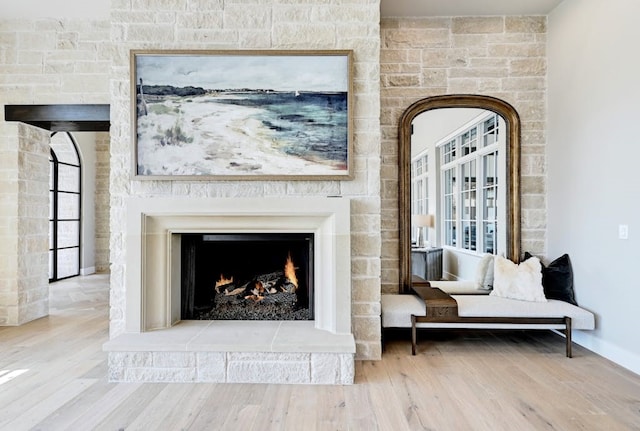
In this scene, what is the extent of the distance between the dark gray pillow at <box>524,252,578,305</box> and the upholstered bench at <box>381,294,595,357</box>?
22cm

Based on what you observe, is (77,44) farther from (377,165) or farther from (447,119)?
(447,119)

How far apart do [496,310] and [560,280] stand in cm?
86

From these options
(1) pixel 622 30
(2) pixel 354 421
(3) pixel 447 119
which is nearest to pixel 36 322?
(2) pixel 354 421

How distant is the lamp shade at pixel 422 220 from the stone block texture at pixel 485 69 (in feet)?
3.10

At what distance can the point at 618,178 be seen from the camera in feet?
10.2

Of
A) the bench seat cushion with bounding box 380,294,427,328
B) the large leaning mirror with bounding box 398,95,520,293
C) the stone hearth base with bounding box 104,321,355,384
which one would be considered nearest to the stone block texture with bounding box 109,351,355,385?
the stone hearth base with bounding box 104,321,355,384

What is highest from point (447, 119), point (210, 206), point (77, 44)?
point (77, 44)

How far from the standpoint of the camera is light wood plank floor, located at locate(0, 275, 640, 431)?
7.40 ft

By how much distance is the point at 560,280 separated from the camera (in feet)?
12.1

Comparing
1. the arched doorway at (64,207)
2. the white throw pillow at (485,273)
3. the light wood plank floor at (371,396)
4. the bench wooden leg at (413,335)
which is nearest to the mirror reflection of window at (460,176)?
the white throw pillow at (485,273)

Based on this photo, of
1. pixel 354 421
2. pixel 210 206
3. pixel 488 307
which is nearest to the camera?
pixel 354 421

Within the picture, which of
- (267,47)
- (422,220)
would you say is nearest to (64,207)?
(267,47)

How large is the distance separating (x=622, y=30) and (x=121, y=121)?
408cm

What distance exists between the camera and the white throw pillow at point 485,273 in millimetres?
3885
